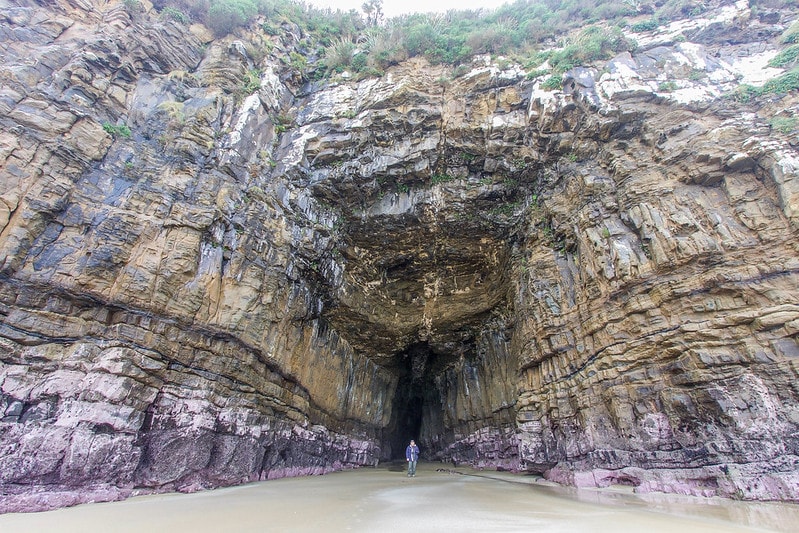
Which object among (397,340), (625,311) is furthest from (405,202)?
(625,311)

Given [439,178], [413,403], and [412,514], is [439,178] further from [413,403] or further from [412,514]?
[413,403]

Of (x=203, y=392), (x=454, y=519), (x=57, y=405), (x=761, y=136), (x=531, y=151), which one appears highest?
(x=531, y=151)

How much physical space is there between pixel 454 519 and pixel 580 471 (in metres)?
5.66

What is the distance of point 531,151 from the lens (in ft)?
43.4

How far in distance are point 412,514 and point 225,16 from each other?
19245 mm

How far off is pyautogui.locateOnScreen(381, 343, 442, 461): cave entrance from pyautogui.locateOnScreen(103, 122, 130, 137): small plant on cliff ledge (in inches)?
590

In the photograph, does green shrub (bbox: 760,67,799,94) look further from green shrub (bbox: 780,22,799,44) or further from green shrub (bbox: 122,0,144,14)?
green shrub (bbox: 122,0,144,14)

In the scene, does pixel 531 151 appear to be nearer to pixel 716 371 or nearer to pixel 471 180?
pixel 471 180

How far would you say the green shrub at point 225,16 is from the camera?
14961mm

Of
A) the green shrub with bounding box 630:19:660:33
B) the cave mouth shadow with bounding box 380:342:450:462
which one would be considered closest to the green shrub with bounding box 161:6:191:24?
the cave mouth shadow with bounding box 380:342:450:462

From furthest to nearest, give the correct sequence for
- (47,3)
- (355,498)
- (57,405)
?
(47,3), (355,498), (57,405)

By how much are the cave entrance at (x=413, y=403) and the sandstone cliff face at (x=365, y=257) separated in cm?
316

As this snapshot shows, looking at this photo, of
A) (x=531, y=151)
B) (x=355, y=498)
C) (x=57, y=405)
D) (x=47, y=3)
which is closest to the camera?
(x=57, y=405)

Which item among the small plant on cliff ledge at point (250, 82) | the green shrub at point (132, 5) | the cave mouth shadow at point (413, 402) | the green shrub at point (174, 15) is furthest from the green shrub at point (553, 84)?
the green shrub at point (132, 5)
